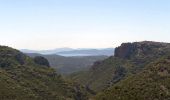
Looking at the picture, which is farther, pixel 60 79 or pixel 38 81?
pixel 60 79

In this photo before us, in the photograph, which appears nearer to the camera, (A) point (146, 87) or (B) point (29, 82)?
(A) point (146, 87)

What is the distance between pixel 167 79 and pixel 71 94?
73531mm

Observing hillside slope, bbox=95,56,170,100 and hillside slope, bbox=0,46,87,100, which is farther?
hillside slope, bbox=0,46,87,100

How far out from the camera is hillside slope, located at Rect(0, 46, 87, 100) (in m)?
146

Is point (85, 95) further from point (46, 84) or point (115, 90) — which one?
point (115, 90)

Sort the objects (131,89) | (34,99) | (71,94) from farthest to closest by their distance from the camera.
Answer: (71,94) < (34,99) < (131,89)

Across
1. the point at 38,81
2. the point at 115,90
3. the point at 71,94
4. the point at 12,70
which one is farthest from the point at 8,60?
the point at 115,90

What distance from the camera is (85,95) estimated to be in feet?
587

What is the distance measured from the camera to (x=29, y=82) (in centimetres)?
16512

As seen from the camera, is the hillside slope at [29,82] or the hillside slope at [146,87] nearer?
the hillside slope at [146,87]

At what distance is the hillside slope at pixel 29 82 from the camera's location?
146 m

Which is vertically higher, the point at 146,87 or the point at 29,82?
the point at 146,87

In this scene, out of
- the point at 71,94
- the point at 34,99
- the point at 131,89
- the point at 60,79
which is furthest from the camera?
the point at 60,79

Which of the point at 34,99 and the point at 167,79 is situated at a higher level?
the point at 167,79
